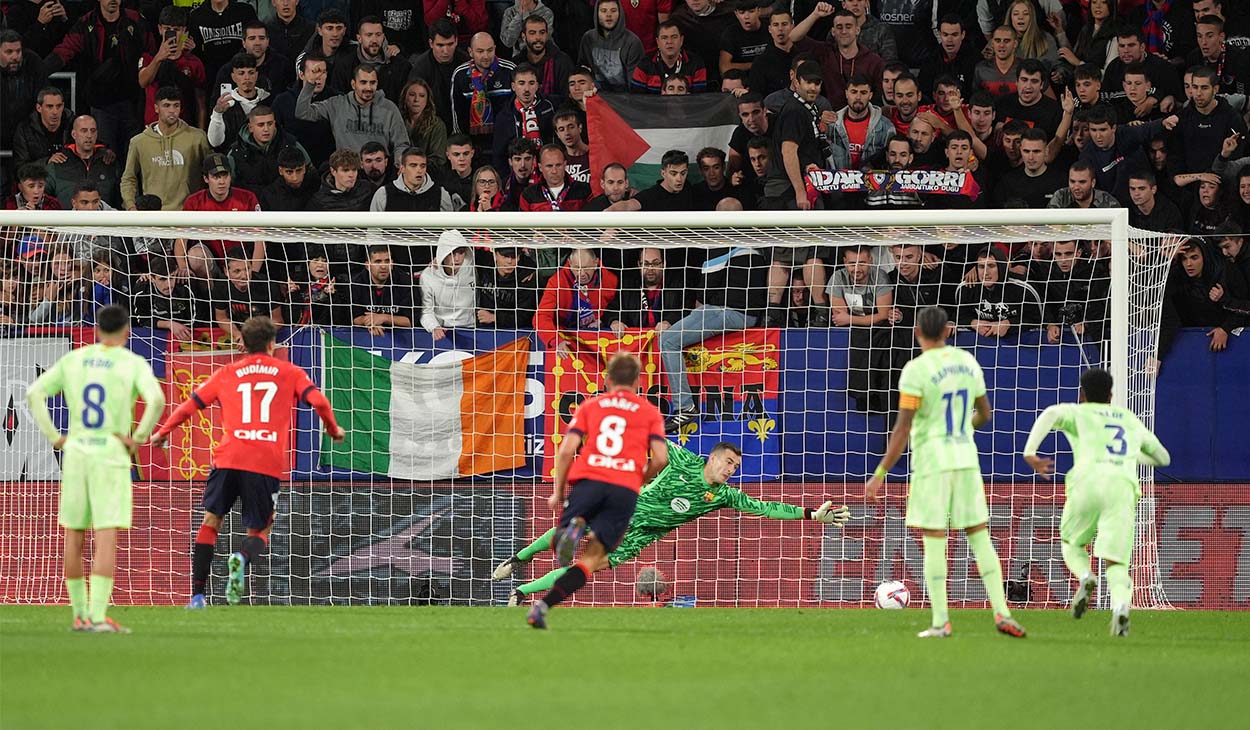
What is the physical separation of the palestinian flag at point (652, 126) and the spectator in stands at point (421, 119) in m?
1.56

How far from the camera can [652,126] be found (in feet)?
55.8

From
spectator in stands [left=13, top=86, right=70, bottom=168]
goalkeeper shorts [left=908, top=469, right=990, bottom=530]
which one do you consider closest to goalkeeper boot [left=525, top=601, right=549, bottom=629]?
goalkeeper shorts [left=908, top=469, right=990, bottom=530]

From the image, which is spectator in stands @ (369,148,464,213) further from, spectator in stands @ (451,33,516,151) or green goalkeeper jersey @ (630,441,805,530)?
green goalkeeper jersey @ (630,441,805,530)

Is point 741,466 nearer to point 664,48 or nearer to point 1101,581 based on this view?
point 1101,581

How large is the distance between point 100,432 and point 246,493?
213 centimetres

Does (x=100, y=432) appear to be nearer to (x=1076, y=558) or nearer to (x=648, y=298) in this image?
(x=1076, y=558)

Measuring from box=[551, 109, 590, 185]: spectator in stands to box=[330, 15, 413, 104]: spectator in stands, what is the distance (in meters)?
1.78

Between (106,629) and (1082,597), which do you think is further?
(1082,597)

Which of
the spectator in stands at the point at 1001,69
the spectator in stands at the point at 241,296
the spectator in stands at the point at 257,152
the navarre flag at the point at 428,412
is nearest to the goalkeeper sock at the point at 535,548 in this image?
the navarre flag at the point at 428,412

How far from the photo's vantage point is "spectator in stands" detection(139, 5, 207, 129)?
1739cm

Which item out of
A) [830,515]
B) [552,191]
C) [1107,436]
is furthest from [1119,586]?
[552,191]

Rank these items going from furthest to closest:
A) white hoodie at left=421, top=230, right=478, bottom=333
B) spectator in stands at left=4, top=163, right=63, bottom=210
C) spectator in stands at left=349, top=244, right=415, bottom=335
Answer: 1. spectator in stands at left=4, top=163, right=63, bottom=210
2. spectator in stands at left=349, top=244, right=415, bottom=335
3. white hoodie at left=421, top=230, right=478, bottom=333

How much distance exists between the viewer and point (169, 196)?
16453mm

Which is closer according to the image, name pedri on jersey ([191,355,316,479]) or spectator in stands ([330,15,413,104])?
name pedri on jersey ([191,355,316,479])
